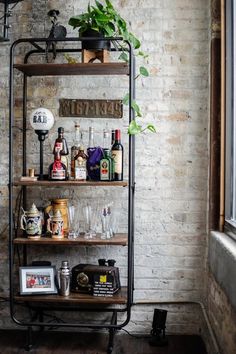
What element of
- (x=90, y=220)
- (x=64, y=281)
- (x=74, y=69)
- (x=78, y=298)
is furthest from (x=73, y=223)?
(x=74, y=69)

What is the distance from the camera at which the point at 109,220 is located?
2.93 metres

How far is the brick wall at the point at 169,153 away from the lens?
3.06m

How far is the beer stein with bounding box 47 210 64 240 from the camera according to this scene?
111 inches

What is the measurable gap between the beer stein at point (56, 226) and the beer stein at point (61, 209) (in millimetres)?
45

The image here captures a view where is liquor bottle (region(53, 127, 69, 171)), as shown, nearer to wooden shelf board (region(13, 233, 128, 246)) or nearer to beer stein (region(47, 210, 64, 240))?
beer stein (region(47, 210, 64, 240))

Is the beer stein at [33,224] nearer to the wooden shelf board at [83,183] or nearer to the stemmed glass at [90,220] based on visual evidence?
the wooden shelf board at [83,183]

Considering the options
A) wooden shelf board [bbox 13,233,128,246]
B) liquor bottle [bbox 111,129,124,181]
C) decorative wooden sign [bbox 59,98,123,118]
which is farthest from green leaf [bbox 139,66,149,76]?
wooden shelf board [bbox 13,233,128,246]

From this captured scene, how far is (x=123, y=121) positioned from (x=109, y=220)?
2.34 ft

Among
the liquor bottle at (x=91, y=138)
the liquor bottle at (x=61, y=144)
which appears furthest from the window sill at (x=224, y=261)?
the liquor bottle at (x=61, y=144)

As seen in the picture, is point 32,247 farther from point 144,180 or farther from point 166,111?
point 166,111

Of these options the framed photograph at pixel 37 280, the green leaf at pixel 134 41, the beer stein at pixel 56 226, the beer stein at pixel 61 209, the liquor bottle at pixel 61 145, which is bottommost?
the framed photograph at pixel 37 280

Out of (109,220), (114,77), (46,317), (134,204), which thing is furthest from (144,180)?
(46,317)

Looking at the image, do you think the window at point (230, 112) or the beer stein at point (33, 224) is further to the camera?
the beer stein at point (33, 224)

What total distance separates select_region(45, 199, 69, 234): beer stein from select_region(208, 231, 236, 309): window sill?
3.13 feet
